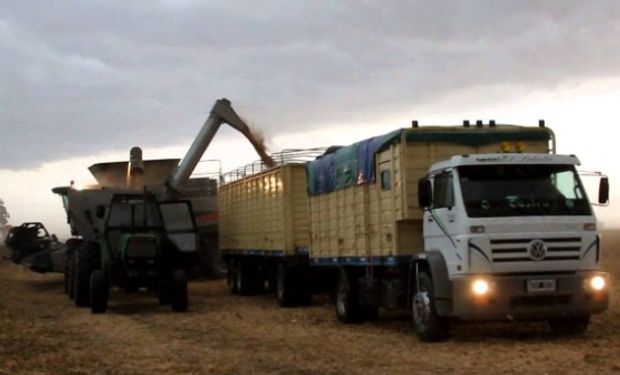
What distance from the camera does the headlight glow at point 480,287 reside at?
38.9ft

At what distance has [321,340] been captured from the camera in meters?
13.5

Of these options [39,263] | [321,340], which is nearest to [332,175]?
[321,340]

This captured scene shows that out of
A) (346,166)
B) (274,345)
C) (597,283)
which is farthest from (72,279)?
(597,283)

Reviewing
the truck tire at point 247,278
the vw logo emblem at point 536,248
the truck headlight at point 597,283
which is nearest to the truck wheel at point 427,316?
the vw logo emblem at point 536,248

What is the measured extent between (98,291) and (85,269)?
1886 millimetres

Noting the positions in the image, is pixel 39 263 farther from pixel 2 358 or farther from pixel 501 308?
A: pixel 501 308

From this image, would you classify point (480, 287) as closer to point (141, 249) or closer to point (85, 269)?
point (141, 249)

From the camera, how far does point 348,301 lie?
15.8 m

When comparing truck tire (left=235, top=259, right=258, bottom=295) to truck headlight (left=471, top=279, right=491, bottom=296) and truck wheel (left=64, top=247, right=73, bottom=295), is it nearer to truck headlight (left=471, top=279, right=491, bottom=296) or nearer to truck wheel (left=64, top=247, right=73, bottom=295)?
truck wheel (left=64, top=247, right=73, bottom=295)

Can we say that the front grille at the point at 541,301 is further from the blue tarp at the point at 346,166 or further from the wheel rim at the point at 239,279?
the wheel rim at the point at 239,279

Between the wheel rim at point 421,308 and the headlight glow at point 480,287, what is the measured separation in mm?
882

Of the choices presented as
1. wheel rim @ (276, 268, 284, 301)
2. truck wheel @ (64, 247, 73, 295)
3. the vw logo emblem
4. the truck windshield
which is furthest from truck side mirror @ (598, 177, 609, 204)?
truck wheel @ (64, 247, 73, 295)

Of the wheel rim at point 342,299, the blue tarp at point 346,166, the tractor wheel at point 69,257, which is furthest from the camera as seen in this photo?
the tractor wheel at point 69,257

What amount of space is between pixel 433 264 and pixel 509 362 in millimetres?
2106
